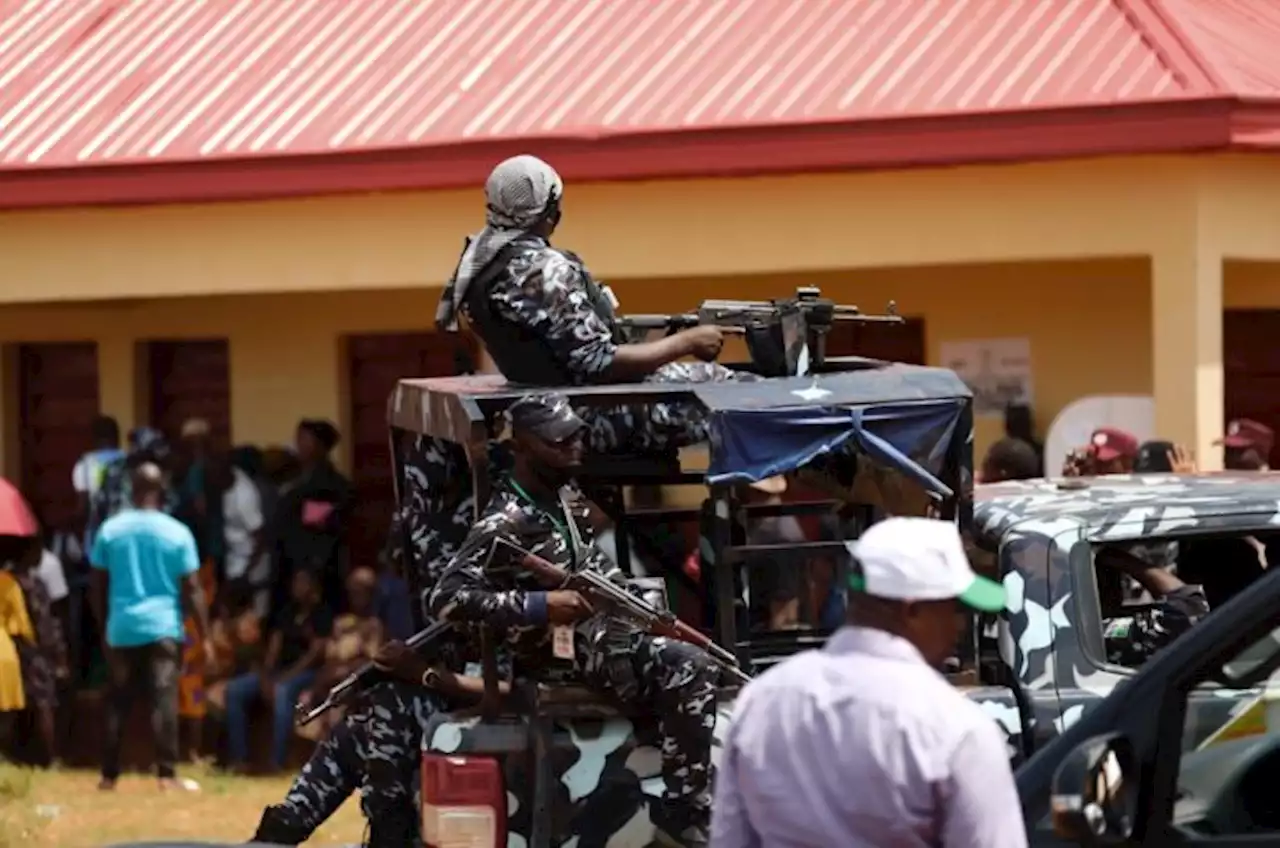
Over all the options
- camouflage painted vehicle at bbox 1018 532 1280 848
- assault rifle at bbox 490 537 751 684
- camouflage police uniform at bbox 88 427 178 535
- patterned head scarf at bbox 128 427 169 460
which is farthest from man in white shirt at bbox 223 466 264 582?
camouflage painted vehicle at bbox 1018 532 1280 848

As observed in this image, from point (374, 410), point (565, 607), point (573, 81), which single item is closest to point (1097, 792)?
point (565, 607)

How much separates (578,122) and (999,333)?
91.1 inches

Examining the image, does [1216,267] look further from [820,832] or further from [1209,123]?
[820,832]

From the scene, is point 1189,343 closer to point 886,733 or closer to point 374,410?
point 374,410

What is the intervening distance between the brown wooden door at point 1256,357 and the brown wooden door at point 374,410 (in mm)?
4160

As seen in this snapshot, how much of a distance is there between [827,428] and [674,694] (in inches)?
29.4

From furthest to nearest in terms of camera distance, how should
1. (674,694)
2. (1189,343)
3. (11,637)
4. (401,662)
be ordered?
1. (11,637)
2. (1189,343)
3. (401,662)
4. (674,694)

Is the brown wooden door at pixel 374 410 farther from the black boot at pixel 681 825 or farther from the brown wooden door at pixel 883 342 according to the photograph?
the black boot at pixel 681 825

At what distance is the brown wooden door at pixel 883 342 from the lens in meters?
12.9

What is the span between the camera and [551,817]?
5.74m

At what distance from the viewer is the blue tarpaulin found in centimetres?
595

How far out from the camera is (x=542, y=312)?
6.39m

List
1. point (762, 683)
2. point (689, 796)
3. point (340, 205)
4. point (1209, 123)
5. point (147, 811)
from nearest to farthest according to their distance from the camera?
point (762, 683) → point (689, 796) → point (1209, 123) → point (147, 811) → point (340, 205)

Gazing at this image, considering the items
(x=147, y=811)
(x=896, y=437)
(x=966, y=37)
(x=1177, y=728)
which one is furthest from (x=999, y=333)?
(x=1177, y=728)
